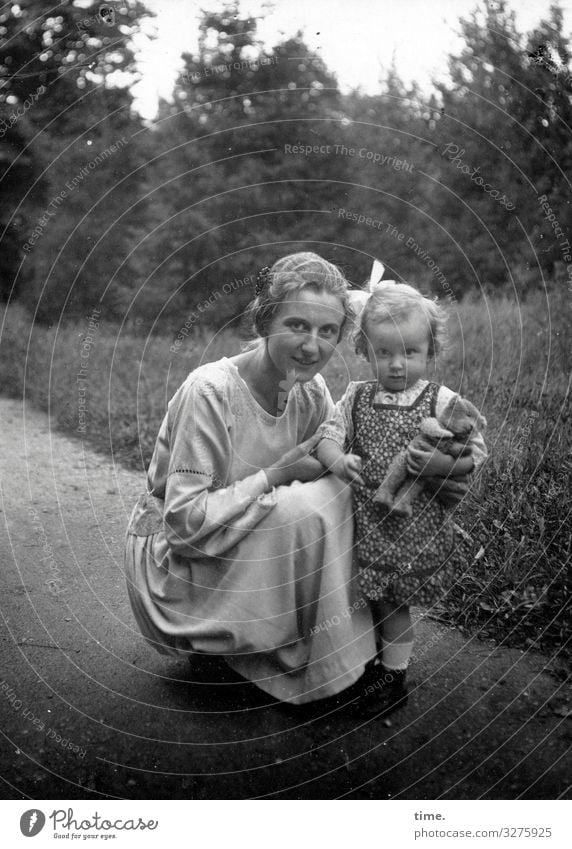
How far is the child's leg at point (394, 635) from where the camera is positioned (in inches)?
68.9

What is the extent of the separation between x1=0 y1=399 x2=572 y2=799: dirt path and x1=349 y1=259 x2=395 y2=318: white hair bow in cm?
92

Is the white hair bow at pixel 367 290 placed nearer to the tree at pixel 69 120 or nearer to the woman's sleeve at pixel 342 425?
the woman's sleeve at pixel 342 425

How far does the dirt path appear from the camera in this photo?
5.18 feet

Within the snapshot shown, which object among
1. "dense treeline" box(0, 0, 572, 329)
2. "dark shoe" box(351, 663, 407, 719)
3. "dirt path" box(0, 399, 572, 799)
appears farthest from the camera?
"dense treeline" box(0, 0, 572, 329)

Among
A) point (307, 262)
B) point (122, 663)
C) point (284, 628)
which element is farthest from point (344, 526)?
point (122, 663)

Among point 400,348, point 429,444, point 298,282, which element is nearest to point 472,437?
point 429,444

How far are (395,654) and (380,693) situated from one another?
0.32 ft

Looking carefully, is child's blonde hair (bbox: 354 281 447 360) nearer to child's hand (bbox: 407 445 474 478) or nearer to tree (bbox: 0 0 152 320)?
child's hand (bbox: 407 445 474 478)

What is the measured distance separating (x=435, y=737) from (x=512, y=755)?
166mm

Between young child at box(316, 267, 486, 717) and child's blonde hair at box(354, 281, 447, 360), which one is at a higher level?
child's blonde hair at box(354, 281, 447, 360)

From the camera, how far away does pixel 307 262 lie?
1.61 metres

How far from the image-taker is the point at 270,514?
1631 mm

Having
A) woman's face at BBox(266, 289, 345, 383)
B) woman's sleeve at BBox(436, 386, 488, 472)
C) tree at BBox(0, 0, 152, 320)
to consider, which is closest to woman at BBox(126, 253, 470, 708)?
woman's face at BBox(266, 289, 345, 383)
